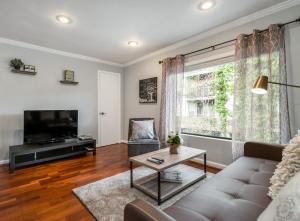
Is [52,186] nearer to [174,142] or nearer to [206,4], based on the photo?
[174,142]

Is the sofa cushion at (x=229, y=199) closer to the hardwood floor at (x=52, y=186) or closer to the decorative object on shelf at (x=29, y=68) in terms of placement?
the hardwood floor at (x=52, y=186)

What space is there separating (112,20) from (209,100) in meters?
2.21

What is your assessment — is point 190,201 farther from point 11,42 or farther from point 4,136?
point 11,42

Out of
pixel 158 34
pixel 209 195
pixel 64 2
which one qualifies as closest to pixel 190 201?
pixel 209 195

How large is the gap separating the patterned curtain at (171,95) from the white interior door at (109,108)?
1803 mm

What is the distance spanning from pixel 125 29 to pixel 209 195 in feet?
9.10

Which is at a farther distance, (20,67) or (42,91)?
(42,91)

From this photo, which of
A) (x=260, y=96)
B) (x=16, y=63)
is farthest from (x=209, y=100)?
(x=16, y=63)

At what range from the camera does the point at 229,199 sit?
3.95 ft

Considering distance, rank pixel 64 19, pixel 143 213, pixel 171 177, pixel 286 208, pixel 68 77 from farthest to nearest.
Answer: pixel 68 77 → pixel 64 19 → pixel 171 177 → pixel 143 213 → pixel 286 208

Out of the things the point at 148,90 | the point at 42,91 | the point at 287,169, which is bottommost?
the point at 287,169

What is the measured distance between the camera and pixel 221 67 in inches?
122

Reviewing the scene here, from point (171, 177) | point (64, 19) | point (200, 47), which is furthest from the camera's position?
point (200, 47)

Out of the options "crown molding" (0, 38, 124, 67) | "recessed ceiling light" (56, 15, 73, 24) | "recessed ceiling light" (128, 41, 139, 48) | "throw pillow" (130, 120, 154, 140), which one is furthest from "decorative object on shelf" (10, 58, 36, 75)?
"throw pillow" (130, 120, 154, 140)
